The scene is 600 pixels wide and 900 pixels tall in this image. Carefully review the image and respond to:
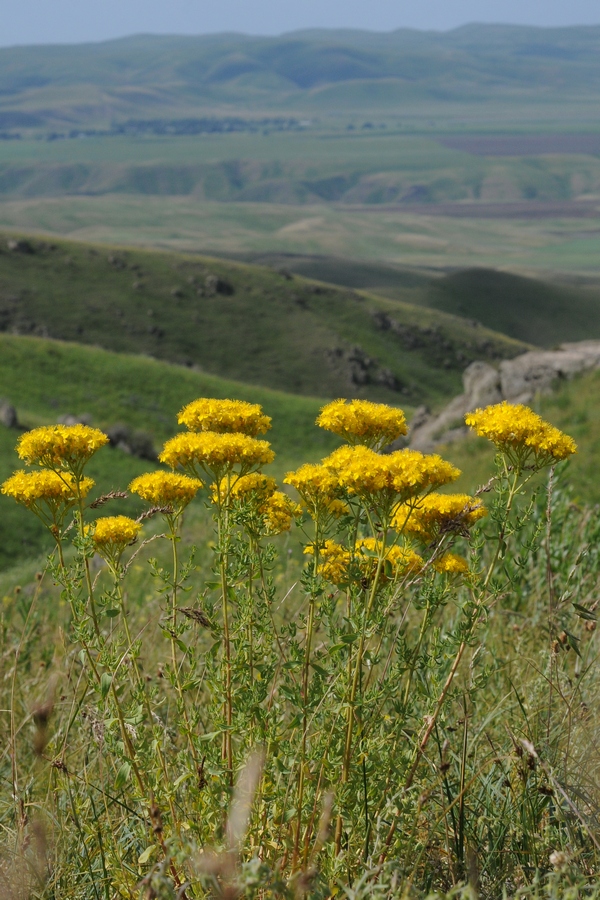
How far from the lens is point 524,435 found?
298 centimetres

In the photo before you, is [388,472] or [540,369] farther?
[540,369]

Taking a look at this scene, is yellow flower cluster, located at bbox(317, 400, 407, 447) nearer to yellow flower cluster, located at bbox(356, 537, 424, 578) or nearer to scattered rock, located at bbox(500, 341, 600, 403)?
yellow flower cluster, located at bbox(356, 537, 424, 578)

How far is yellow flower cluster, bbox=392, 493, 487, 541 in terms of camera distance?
9.95 feet

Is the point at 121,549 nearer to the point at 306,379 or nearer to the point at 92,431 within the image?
the point at 92,431

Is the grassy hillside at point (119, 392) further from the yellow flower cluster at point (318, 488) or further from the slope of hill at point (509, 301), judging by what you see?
the slope of hill at point (509, 301)

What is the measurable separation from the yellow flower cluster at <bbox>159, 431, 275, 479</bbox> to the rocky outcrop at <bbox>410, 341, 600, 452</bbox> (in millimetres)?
21795

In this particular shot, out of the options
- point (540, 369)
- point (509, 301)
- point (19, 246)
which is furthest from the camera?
point (509, 301)

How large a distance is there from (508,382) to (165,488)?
2660 cm

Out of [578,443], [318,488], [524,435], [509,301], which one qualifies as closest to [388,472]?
[318,488]

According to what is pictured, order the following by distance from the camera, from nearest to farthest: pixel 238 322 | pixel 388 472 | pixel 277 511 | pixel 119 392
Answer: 1. pixel 388 472
2. pixel 277 511
3. pixel 119 392
4. pixel 238 322

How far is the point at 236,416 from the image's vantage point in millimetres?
3191

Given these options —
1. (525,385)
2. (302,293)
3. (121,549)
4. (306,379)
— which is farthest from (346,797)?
(302,293)

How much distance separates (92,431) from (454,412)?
94.4ft

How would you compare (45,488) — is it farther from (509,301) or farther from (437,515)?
(509,301)
